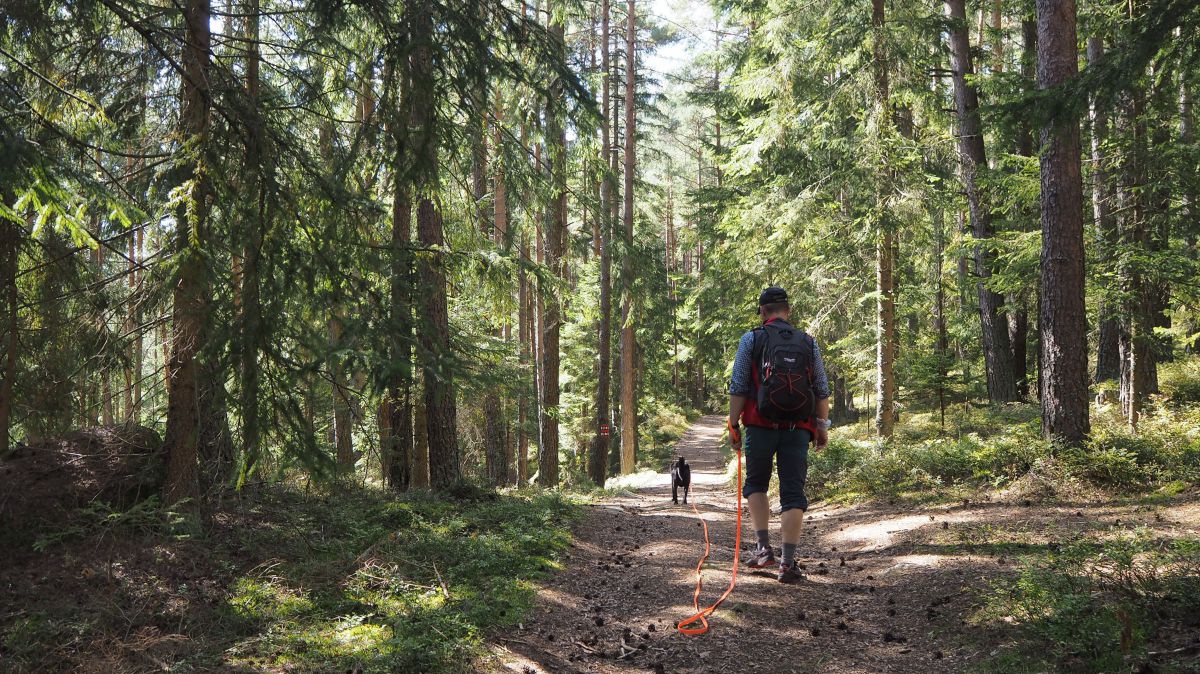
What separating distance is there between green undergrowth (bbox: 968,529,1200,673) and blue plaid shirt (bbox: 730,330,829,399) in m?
1.78

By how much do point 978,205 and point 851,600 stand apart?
11451 mm

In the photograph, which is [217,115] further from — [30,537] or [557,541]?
[557,541]

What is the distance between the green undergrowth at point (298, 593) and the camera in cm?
380

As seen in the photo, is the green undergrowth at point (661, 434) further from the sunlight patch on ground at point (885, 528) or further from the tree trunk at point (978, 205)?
the sunlight patch on ground at point (885, 528)

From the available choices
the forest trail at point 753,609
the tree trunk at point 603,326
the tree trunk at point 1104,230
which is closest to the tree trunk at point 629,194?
the tree trunk at point 603,326

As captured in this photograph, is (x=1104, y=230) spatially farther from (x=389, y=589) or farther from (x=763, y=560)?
(x=389, y=589)

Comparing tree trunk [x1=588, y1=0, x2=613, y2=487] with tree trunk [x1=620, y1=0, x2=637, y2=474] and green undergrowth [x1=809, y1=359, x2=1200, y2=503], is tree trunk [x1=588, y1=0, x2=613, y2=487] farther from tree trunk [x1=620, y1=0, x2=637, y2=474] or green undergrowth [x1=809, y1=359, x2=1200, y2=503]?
green undergrowth [x1=809, y1=359, x2=1200, y2=503]

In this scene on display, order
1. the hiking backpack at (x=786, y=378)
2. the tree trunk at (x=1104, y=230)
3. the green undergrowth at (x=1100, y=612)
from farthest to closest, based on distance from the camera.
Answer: the tree trunk at (x=1104, y=230) → the hiking backpack at (x=786, y=378) → the green undergrowth at (x=1100, y=612)

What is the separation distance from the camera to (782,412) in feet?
17.0

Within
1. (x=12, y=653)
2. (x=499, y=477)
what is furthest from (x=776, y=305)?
(x=499, y=477)

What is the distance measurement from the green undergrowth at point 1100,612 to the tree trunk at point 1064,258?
3.50 metres

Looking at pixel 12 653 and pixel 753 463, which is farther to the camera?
pixel 753 463

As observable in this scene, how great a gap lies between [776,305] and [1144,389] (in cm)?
915

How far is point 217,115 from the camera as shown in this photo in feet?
14.8
